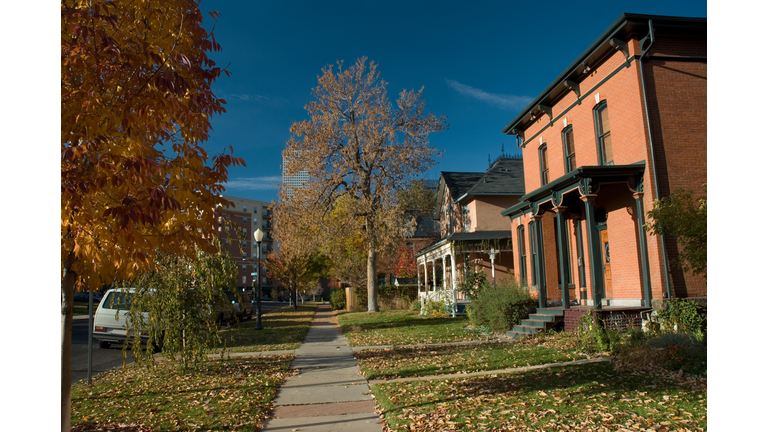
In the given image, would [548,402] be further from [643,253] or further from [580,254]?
[580,254]

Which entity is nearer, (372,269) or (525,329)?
(525,329)

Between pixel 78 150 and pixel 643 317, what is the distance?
12464 mm

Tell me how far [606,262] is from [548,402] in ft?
32.2

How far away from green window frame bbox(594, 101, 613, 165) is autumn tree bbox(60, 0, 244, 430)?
12.0m

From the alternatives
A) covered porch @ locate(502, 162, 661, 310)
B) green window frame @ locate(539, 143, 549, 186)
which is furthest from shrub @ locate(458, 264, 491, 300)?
green window frame @ locate(539, 143, 549, 186)

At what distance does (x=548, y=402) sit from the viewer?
639 centimetres

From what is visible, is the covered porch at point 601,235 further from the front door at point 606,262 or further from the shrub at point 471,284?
the shrub at point 471,284

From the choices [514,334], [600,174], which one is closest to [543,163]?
[600,174]

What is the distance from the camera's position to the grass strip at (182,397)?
6105mm

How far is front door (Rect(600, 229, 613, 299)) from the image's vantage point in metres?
14.8

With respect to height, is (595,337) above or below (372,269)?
below

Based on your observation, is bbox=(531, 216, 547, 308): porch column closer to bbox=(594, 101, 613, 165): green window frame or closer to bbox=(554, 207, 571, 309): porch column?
bbox=(554, 207, 571, 309): porch column

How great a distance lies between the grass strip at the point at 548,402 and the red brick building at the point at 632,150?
18.1 ft
